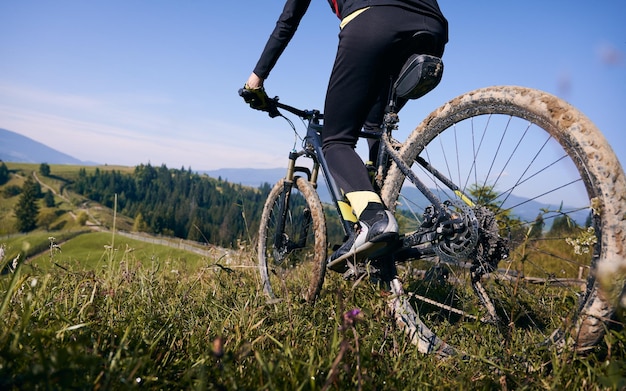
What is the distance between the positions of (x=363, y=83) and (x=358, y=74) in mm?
70

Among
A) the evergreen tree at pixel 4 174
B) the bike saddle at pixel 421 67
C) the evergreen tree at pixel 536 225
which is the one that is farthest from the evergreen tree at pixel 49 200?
the evergreen tree at pixel 536 225

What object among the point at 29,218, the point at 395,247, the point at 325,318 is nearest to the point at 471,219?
the point at 395,247

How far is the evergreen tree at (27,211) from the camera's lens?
117m

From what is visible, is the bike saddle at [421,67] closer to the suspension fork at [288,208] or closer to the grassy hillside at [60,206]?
the suspension fork at [288,208]

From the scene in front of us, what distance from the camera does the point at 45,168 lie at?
182 meters

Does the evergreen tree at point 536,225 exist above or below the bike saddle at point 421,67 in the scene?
below

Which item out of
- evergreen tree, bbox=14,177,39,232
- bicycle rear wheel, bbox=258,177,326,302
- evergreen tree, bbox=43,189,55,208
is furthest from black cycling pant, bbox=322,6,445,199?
evergreen tree, bbox=43,189,55,208

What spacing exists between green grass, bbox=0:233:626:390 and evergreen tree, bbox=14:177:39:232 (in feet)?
465

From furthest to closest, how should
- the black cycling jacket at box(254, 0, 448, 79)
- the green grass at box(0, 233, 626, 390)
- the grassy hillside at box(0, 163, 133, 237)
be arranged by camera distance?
the grassy hillside at box(0, 163, 133, 237)
the black cycling jacket at box(254, 0, 448, 79)
the green grass at box(0, 233, 626, 390)

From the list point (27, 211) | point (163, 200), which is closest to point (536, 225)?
point (27, 211)

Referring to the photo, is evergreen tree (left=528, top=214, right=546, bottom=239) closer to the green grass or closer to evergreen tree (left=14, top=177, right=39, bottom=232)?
the green grass

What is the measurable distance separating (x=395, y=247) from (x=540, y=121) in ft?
3.61

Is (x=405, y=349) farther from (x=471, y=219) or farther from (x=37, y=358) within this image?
(x=37, y=358)

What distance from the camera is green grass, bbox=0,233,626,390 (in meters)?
1.26
